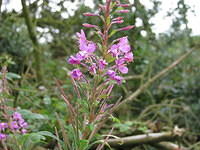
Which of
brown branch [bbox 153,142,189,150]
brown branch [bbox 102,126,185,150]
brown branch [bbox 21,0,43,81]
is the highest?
brown branch [bbox 21,0,43,81]

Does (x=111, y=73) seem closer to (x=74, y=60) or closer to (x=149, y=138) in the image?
(x=74, y=60)

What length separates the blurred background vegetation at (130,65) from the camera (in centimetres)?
325

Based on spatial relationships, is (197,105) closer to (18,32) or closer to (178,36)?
(178,36)

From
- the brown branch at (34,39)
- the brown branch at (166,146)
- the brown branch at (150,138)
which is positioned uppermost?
the brown branch at (34,39)

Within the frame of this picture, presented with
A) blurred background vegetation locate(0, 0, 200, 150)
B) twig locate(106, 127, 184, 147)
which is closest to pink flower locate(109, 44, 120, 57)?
twig locate(106, 127, 184, 147)

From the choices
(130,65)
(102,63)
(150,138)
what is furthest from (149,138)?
(102,63)

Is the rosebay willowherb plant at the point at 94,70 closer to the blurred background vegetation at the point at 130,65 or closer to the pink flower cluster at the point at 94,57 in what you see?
the pink flower cluster at the point at 94,57

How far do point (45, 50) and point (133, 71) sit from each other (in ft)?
5.13

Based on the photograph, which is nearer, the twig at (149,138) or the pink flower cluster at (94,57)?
the pink flower cluster at (94,57)

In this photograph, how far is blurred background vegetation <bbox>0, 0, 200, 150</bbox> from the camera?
10.7 feet

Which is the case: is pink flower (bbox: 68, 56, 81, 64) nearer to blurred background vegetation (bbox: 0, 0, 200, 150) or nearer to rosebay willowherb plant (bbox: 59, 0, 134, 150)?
rosebay willowherb plant (bbox: 59, 0, 134, 150)

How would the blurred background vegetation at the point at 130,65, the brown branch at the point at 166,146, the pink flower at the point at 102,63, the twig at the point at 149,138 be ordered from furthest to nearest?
the blurred background vegetation at the point at 130,65 → the brown branch at the point at 166,146 → the twig at the point at 149,138 → the pink flower at the point at 102,63

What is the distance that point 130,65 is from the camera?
4.44 m

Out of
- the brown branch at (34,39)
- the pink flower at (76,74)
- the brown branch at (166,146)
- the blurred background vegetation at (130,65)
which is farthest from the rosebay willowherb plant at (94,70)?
the brown branch at (34,39)
